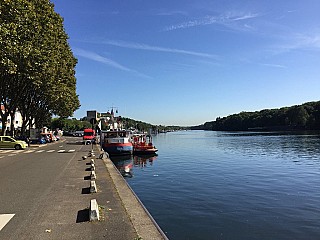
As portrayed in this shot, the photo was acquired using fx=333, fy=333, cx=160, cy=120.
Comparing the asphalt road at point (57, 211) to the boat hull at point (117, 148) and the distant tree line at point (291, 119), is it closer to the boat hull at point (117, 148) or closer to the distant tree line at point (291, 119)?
the boat hull at point (117, 148)

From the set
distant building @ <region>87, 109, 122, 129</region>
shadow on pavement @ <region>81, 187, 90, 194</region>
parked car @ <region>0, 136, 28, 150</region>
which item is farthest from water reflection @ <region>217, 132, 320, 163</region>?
parked car @ <region>0, 136, 28, 150</region>

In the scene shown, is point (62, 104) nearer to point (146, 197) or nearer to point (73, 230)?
point (146, 197)

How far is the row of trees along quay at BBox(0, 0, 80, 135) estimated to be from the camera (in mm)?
22605

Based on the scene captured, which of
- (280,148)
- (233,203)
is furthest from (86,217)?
A: (280,148)

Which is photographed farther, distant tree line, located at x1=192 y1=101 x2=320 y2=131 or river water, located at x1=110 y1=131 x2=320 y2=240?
distant tree line, located at x1=192 y1=101 x2=320 y2=131

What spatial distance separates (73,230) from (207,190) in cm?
1186

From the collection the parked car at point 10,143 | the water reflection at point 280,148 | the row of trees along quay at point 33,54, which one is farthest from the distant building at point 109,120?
the water reflection at point 280,148

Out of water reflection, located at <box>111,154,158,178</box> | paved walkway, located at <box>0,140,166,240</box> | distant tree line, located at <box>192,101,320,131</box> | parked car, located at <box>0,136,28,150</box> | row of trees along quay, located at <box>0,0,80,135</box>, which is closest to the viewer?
paved walkway, located at <box>0,140,166,240</box>

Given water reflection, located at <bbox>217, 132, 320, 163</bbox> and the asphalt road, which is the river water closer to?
the asphalt road

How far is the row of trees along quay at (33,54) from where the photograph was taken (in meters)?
22.6

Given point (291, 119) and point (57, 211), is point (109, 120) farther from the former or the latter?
point (57, 211)

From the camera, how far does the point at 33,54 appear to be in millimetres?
28656

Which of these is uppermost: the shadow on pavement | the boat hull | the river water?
the boat hull

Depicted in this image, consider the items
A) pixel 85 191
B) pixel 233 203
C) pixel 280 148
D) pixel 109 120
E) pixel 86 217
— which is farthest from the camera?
pixel 109 120
